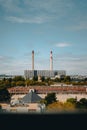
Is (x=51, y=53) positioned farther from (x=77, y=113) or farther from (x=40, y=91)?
(x=77, y=113)

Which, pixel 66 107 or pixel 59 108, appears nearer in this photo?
pixel 59 108

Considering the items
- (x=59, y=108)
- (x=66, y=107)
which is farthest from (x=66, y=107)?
(x=59, y=108)

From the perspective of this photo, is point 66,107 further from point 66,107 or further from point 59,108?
point 59,108

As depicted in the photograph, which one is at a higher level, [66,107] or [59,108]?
[59,108]

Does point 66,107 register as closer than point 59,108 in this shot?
No

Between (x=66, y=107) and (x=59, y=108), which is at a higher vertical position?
(x=59, y=108)
